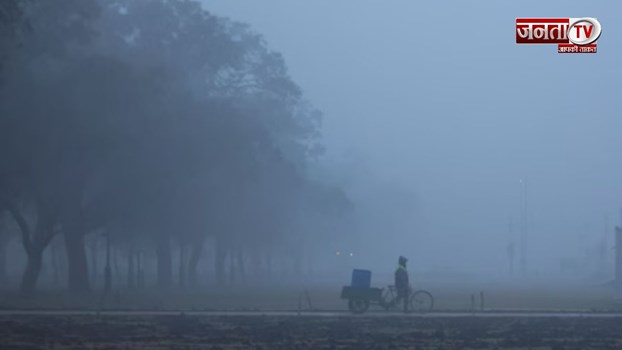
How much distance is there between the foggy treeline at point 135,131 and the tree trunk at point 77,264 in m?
0.07

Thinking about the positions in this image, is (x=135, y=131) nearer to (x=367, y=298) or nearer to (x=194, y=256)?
(x=367, y=298)

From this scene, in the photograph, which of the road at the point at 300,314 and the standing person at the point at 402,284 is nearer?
the road at the point at 300,314

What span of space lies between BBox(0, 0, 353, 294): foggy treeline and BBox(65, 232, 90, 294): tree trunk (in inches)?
2.6

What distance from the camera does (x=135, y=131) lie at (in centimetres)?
5716

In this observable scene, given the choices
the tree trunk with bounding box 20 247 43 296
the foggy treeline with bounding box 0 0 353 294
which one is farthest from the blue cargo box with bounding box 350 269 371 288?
the tree trunk with bounding box 20 247 43 296

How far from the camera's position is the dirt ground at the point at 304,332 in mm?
29812

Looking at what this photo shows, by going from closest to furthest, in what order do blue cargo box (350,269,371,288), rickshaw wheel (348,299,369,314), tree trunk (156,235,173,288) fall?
rickshaw wheel (348,299,369,314)
blue cargo box (350,269,371,288)
tree trunk (156,235,173,288)

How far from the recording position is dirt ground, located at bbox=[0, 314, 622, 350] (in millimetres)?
29812

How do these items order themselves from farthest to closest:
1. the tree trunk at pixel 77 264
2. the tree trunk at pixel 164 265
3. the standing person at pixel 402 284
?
the tree trunk at pixel 164 265 → the tree trunk at pixel 77 264 → the standing person at pixel 402 284

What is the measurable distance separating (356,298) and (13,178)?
51.9ft

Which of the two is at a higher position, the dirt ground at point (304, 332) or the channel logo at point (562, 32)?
the channel logo at point (562, 32)

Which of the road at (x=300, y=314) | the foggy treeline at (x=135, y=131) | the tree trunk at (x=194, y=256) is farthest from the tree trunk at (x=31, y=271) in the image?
the tree trunk at (x=194, y=256)

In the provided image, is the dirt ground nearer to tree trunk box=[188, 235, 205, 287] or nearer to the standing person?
the standing person

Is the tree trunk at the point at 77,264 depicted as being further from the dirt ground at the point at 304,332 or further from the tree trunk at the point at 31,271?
the dirt ground at the point at 304,332
